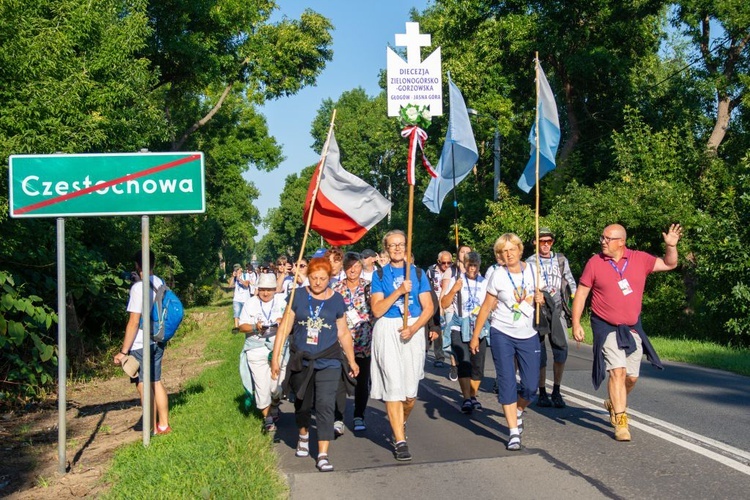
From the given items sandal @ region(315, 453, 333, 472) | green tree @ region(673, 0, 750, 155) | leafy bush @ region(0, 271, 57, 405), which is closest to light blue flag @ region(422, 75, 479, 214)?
sandal @ region(315, 453, 333, 472)

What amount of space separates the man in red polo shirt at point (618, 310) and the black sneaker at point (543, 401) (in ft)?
6.10

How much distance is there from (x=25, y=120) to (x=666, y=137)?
64.6 ft

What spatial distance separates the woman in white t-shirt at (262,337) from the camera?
8.85m

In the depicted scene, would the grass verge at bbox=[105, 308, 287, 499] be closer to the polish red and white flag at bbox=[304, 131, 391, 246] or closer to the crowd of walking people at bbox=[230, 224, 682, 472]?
the crowd of walking people at bbox=[230, 224, 682, 472]

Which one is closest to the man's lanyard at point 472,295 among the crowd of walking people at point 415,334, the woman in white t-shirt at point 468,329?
the woman in white t-shirt at point 468,329

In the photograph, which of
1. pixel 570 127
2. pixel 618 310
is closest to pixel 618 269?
pixel 618 310

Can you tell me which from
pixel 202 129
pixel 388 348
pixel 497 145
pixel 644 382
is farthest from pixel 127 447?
pixel 202 129

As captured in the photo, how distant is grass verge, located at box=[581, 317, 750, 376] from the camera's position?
44.5 ft

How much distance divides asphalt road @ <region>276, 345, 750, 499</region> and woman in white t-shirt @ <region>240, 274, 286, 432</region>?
42 cm

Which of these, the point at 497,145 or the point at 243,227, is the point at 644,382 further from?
the point at 243,227

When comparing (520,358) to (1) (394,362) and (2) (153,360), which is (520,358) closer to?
(1) (394,362)

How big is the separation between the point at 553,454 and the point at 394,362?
5.08 ft

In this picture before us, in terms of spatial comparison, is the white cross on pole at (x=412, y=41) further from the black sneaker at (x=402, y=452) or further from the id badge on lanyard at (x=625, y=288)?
the black sneaker at (x=402, y=452)

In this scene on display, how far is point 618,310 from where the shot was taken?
7809 millimetres
